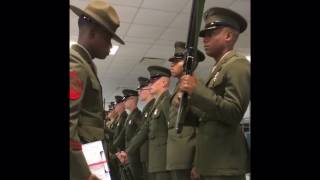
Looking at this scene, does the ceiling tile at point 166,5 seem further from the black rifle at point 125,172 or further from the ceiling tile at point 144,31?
the black rifle at point 125,172

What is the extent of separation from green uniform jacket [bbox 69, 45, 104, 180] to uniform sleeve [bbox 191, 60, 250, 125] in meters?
0.51

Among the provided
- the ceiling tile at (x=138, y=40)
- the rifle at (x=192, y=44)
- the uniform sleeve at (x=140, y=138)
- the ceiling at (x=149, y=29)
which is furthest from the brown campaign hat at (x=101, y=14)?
the ceiling tile at (x=138, y=40)

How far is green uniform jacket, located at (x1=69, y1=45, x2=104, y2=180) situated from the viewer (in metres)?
1.28

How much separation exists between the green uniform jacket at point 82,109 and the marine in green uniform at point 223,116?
0.49 metres

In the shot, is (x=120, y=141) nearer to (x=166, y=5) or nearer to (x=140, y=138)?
(x=140, y=138)

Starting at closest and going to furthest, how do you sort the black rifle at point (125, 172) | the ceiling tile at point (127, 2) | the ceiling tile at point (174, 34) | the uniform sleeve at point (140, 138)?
the uniform sleeve at point (140, 138)
the black rifle at point (125, 172)
the ceiling tile at point (127, 2)
the ceiling tile at point (174, 34)

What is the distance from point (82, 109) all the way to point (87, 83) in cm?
11

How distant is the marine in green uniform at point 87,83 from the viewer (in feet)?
4.21

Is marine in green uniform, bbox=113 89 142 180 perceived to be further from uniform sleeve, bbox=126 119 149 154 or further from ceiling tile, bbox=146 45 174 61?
ceiling tile, bbox=146 45 174 61

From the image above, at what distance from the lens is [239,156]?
6.03 ft

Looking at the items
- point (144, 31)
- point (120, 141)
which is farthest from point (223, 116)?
point (144, 31)

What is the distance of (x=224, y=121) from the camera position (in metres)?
1.84

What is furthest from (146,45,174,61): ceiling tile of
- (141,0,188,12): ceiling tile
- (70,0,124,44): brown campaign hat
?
(70,0,124,44): brown campaign hat
